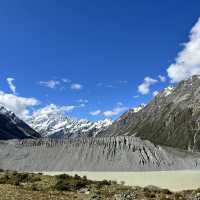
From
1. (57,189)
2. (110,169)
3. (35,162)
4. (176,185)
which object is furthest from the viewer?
(35,162)

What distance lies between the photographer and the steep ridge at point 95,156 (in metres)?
83.2

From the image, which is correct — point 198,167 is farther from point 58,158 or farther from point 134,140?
point 58,158

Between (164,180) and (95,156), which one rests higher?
(95,156)

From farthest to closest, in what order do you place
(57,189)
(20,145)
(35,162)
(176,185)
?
(20,145)
(35,162)
(176,185)
(57,189)

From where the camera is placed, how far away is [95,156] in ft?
285

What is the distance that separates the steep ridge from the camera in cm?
8319

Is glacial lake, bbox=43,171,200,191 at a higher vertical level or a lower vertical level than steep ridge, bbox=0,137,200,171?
lower

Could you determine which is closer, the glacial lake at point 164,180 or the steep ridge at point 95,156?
the glacial lake at point 164,180

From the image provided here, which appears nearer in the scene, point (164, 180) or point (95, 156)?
point (164, 180)

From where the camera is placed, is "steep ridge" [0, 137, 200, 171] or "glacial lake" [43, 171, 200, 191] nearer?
"glacial lake" [43, 171, 200, 191]

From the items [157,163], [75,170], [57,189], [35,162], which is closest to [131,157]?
[157,163]

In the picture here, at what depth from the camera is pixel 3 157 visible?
91688 millimetres

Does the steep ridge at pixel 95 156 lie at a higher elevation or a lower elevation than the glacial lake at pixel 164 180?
higher

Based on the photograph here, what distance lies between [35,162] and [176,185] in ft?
139
